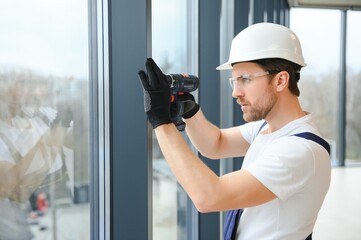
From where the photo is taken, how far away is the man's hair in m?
1.21

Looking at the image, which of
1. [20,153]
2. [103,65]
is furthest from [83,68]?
[20,153]

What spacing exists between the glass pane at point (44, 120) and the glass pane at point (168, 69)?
53cm

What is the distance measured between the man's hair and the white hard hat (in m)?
0.02

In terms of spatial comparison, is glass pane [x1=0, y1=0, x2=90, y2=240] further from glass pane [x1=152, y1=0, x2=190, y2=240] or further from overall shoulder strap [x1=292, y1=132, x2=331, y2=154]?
overall shoulder strap [x1=292, y1=132, x2=331, y2=154]

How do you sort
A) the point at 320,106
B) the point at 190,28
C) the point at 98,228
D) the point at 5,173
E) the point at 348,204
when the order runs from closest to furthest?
the point at 5,173 < the point at 98,228 < the point at 190,28 < the point at 348,204 < the point at 320,106

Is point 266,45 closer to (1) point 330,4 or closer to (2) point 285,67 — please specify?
(2) point 285,67

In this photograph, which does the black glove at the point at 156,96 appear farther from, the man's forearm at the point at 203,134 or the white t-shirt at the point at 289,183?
the man's forearm at the point at 203,134

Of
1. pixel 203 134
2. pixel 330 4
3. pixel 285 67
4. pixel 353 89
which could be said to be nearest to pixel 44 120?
pixel 203 134

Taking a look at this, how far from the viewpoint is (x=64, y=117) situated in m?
1.20

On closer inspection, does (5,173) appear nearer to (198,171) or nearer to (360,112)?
(198,171)

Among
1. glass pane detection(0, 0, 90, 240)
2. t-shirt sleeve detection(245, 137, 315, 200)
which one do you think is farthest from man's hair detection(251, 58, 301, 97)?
glass pane detection(0, 0, 90, 240)

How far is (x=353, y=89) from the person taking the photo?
6250 mm

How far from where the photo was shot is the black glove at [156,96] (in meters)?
1.07

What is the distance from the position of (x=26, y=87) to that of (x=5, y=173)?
0.25 m
